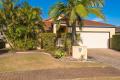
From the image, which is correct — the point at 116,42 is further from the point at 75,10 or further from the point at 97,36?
the point at 75,10

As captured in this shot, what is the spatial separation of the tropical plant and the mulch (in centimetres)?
1253

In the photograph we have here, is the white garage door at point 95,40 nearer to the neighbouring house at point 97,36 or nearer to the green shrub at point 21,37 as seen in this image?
the neighbouring house at point 97,36

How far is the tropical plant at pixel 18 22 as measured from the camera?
26.2m

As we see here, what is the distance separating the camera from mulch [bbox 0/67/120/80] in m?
12.9

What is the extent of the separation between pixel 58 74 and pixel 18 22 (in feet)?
46.4

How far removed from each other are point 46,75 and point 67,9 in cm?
1015

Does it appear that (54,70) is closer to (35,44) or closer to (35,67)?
(35,67)

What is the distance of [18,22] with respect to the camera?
26766 mm

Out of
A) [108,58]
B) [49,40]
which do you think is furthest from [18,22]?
[108,58]

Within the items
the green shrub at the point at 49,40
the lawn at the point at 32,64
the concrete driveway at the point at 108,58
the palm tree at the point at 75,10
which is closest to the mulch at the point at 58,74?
the lawn at the point at 32,64

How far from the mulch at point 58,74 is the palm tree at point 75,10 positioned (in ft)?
23.2

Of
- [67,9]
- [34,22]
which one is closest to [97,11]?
[67,9]

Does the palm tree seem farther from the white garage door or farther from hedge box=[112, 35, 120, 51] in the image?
the white garage door

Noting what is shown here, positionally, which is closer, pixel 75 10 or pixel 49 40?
pixel 75 10
